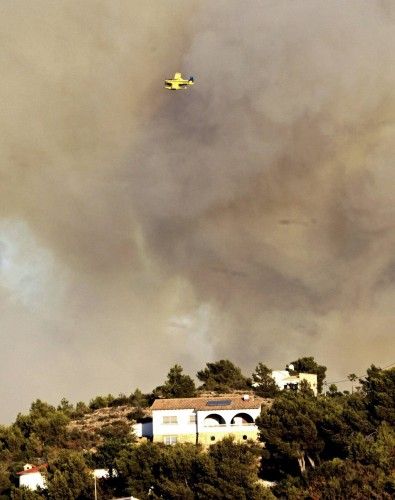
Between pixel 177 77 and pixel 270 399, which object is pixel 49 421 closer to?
pixel 270 399

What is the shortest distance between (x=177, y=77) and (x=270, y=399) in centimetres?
5637

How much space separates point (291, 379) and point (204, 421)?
4051cm

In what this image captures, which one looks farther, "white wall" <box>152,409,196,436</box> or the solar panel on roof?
the solar panel on roof

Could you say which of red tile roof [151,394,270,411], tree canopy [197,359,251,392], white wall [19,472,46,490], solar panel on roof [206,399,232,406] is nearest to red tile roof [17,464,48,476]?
white wall [19,472,46,490]

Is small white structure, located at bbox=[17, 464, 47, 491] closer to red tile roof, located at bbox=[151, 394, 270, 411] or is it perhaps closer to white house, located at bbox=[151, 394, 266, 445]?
white house, located at bbox=[151, 394, 266, 445]

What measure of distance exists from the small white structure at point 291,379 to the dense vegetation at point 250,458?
28.5 metres

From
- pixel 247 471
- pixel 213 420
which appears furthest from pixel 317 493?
pixel 213 420

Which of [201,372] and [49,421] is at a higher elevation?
[201,372]

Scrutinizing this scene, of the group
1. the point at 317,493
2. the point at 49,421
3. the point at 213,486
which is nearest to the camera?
the point at 317,493

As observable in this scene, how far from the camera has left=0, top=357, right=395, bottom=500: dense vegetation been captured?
68.8 meters

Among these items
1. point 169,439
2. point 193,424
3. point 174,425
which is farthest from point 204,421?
point 169,439

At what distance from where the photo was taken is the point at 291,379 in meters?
136

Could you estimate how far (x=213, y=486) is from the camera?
70.7 m

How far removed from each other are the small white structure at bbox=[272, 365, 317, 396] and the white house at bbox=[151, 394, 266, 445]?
3289 centimetres
